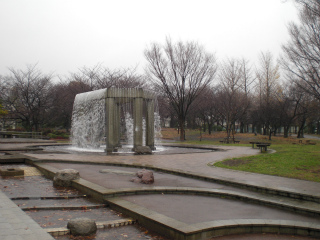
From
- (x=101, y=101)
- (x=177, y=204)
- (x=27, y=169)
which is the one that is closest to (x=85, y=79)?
(x=101, y=101)

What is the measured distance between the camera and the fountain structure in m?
19.6

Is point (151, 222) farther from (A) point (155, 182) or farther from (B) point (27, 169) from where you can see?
(B) point (27, 169)

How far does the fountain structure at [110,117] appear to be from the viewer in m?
Result: 19.6

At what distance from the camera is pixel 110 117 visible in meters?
19.4

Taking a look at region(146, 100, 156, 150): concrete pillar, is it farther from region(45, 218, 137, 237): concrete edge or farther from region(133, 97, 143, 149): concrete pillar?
region(45, 218, 137, 237): concrete edge

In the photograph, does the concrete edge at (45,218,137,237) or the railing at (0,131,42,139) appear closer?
the concrete edge at (45,218,137,237)

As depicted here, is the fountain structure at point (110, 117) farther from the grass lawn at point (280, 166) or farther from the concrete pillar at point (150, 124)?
the grass lawn at point (280, 166)

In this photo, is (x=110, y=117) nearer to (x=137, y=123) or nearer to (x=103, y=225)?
(x=137, y=123)

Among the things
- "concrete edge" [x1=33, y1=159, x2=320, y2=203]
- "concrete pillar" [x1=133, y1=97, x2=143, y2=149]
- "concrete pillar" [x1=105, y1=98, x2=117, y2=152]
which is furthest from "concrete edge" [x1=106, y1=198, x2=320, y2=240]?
"concrete pillar" [x1=133, y1=97, x2=143, y2=149]

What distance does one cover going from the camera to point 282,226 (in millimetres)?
5926

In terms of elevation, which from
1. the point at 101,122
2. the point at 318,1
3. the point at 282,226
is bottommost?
the point at 282,226

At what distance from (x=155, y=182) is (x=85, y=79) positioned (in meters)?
33.6

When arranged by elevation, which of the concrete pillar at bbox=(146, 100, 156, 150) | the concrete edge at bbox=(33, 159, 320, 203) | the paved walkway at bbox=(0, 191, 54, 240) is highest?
the concrete pillar at bbox=(146, 100, 156, 150)

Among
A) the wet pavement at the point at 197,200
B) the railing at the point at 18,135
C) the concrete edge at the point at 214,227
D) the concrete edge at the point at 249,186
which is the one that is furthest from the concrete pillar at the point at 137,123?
the railing at the point at 18,135
